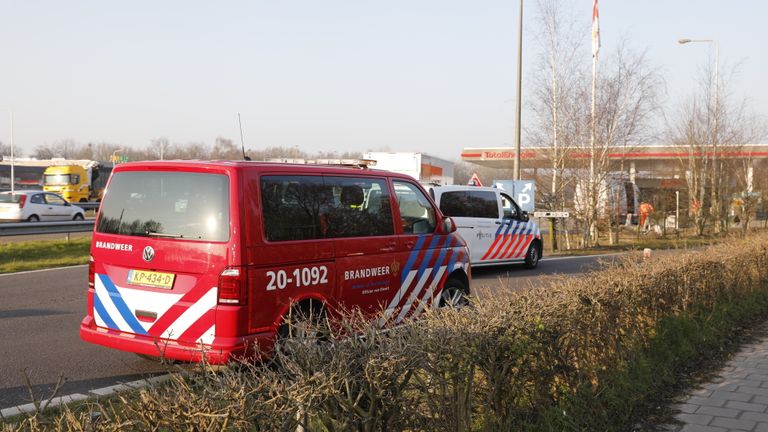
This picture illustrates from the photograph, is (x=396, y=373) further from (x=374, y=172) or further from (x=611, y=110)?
(x=611, y=110)

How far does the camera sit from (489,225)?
564 inches

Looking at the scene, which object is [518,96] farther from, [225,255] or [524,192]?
[225,255]

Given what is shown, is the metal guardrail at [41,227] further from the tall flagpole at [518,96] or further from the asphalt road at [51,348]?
the tall flagpole at [518,96]

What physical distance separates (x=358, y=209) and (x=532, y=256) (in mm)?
9959

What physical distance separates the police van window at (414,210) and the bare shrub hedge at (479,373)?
1.94m

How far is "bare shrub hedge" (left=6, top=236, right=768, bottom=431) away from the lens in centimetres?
252

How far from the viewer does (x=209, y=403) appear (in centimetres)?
245

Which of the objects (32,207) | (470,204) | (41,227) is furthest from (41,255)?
(32,207)

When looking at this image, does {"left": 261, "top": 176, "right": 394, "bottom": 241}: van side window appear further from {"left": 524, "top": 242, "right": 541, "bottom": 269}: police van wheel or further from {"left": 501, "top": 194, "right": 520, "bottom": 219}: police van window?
{"left": 524, "top": 242, "right": 541, "bottom": 269}: police van wheel

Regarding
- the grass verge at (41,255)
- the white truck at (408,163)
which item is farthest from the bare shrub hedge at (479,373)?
the white truck at (408,163)

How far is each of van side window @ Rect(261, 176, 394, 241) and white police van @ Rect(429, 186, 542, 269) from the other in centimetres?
649

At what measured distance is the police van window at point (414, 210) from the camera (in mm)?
7316

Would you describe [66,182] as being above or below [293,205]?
above

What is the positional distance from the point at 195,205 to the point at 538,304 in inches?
110
